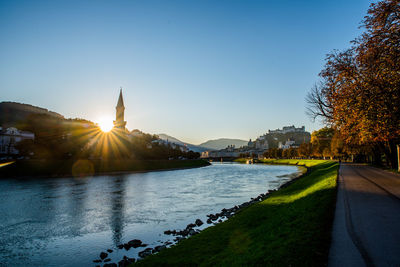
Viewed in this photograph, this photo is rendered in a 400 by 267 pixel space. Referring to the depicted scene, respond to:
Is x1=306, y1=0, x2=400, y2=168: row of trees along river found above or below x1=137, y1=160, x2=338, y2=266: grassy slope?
above

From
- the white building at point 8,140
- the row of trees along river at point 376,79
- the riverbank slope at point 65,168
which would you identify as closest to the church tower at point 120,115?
the white building at point 8,140

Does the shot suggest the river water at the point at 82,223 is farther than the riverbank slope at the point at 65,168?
No

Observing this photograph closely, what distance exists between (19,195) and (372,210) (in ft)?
108

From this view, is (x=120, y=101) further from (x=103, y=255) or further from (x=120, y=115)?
(x=103, y=255)

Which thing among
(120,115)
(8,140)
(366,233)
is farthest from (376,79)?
(120,115)

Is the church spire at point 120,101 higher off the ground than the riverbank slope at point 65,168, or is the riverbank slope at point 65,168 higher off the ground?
the church spire at point 120,101

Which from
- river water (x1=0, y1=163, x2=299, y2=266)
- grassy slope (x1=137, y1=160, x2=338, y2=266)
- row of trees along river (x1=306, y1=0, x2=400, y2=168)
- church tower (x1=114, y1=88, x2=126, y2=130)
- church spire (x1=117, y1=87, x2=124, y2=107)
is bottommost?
river water (x1=0, y1=163, x2=299, y2=266)

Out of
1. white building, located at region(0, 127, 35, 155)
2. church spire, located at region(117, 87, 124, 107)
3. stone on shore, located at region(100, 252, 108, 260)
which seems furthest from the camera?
church spire, located at region(117, 87, 124, 107)

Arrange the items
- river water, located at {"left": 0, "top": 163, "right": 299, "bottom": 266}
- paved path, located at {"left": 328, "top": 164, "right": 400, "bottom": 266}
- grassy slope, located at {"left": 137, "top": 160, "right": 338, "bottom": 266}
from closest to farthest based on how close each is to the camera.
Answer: paved path, located at {"left": 328, "top": 164, "right": 400, "bottom": 266} → grassy slope, located at {"left": 137, "top": 160, "right": 338, "bottom": 266} → river water, located at {"left": 0, "top": 163, "right": 299, "bottom": 266}

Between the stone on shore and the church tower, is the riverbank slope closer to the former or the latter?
the stone on shore

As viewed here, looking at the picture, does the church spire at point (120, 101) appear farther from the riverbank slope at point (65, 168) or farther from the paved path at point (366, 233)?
the paved path at point (366, 233)

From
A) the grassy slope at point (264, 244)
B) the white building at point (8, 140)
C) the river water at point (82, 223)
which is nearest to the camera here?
the grassy slope at point (264, 244)

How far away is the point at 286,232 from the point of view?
7.93 m

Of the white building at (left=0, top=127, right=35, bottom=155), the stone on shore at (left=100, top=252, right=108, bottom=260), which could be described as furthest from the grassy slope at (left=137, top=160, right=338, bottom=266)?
the white building at (left=0, top=127, right=35, bottom=155)
